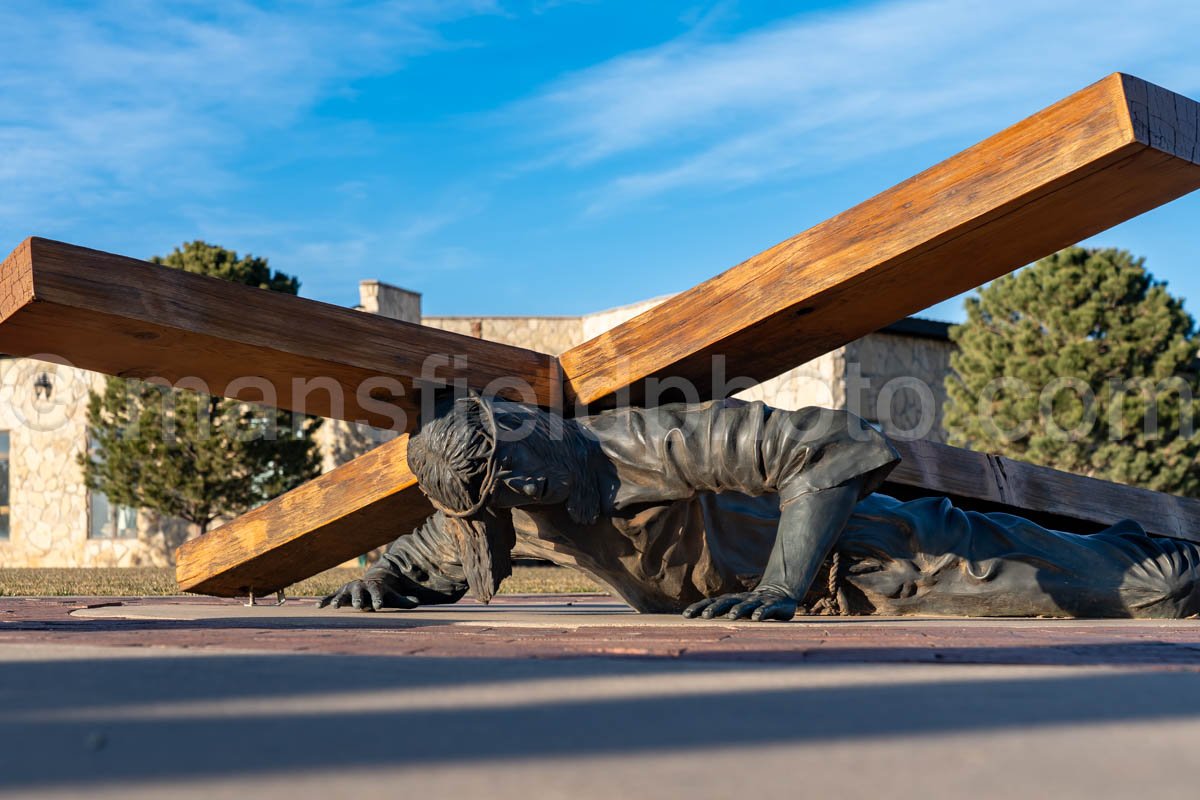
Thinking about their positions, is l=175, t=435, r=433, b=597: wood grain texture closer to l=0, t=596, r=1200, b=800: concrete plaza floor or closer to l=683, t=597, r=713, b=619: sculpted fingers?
l=683, t=597, r=713, b=619: sculpted fingers

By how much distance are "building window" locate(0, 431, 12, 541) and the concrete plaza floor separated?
2226 centimetres

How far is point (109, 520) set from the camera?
22688 mm

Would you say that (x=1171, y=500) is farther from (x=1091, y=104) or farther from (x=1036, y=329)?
(x=1036, y=329)

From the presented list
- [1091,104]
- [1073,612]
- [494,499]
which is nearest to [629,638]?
[494,499]

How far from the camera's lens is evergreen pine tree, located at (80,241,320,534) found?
66.6 feet

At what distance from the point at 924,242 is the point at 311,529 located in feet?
9.55

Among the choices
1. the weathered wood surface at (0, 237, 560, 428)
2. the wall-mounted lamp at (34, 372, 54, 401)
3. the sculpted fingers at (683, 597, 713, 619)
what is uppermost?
the wall-mounted lamp at (34, 372, 54, 401)

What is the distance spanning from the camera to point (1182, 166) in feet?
11.4

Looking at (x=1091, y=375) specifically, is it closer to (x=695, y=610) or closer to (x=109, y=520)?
(x=695, y=610)

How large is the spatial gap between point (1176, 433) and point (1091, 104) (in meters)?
16.2

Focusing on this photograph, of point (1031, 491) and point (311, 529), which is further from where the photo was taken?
point (1031, 491)

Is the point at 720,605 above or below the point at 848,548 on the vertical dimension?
below

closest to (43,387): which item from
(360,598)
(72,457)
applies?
(72,457)

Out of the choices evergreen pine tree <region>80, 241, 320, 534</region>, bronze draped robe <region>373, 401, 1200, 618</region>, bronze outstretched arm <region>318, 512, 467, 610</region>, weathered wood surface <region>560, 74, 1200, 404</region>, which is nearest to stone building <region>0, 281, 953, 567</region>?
evergreen pine tree <region>80, 241, 320, 534</region>
